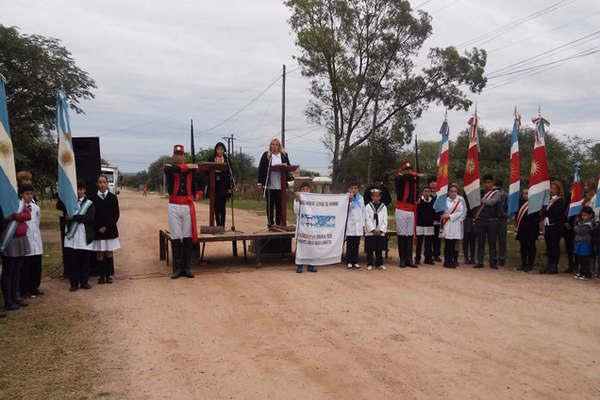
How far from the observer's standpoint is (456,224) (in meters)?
10.8

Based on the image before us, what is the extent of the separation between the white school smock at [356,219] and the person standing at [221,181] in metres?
2.70

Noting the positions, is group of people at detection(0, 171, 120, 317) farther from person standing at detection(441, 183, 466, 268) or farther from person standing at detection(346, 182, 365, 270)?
person standing at detection(441, 183, 466, 268)

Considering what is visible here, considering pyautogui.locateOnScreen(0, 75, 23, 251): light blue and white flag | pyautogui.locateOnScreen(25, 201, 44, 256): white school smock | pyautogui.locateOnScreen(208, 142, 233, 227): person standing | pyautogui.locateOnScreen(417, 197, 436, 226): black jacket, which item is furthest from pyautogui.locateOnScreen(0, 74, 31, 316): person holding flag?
pyautogui.locateOnScreen(417, 197, 436, 226): black jacket

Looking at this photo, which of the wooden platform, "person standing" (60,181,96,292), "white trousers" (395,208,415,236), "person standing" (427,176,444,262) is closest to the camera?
"person standing" (60,181,96,292)

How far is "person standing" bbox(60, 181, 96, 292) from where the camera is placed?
834cm

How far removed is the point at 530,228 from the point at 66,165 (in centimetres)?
889

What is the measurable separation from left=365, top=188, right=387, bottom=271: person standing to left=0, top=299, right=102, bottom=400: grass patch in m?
5.63

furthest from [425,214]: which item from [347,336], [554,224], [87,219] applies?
[87,219]

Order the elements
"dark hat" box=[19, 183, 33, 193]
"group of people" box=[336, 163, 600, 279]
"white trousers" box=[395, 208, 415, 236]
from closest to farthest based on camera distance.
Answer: "dark hat" box=[19, 183, 33, 193] < "group of people" box=[336, 163, 600, 279] < "white trousers" box=[395, 208, 415, 236]

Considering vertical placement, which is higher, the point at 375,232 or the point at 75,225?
the point at 75,225

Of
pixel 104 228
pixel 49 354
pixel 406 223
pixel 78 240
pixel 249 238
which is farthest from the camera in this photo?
pixel 406 223

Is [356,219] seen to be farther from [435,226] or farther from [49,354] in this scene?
[49,354]

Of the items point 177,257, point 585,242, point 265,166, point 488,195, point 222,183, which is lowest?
point 177,257

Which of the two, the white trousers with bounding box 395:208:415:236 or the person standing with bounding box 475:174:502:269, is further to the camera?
the person standing with bounding box 475:174:502:269
